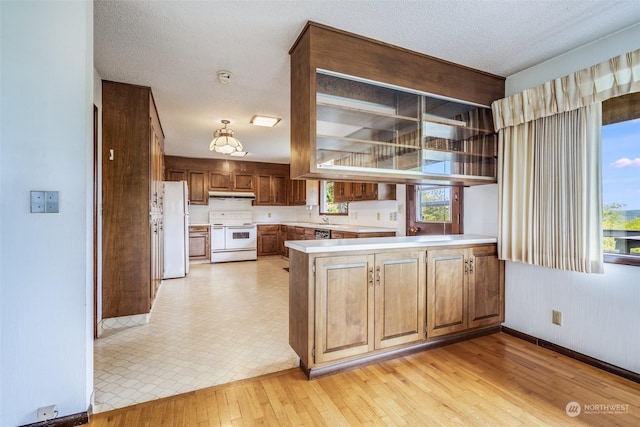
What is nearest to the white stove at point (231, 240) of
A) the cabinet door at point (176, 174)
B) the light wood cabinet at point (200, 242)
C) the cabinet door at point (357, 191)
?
the light wood cabinet at point (200, 242)

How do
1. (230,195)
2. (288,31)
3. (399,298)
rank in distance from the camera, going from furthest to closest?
(230,195) → (399,298) → (288,31)

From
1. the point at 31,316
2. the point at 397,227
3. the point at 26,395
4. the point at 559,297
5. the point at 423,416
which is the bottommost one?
the point at 423,416

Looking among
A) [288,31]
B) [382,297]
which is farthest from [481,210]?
[288,31]

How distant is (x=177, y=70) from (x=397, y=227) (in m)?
3.23

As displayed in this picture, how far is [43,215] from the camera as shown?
5.13 feet

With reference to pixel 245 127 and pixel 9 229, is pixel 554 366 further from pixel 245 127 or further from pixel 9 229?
pixel 245 127

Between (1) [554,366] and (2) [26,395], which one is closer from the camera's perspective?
(2) [26,395]

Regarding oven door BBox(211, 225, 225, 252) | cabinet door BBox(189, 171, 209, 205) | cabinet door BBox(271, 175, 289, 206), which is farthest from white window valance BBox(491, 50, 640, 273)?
cabinet door BBox(189, 171, 209, 205)

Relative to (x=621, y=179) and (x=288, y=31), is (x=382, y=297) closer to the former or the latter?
(x=621, y=179)

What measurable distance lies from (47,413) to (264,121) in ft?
11.6

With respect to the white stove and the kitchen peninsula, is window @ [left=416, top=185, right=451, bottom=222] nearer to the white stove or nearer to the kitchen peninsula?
the kitchen peninsula

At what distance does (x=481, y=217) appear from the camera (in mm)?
3045

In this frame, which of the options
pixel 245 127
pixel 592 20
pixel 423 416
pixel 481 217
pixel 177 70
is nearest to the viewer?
pixel 423 416

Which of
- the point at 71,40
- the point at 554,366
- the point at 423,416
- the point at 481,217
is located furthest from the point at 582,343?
the point at 71,40
